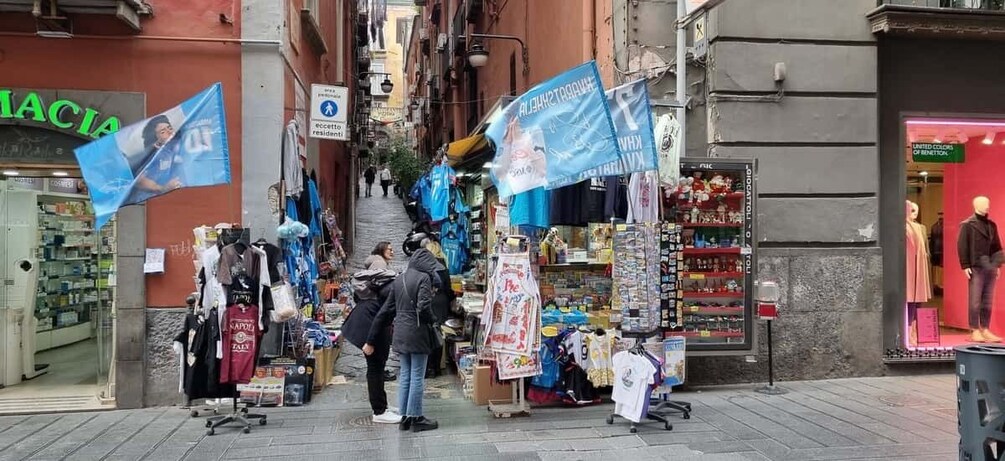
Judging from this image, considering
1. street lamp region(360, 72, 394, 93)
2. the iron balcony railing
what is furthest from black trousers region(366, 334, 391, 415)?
street lamp region(360, 72, 394, 93)

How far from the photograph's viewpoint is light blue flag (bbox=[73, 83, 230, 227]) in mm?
6547

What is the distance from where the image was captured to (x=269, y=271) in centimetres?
679

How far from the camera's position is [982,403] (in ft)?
13.7

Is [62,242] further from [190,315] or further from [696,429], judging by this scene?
[696,429]

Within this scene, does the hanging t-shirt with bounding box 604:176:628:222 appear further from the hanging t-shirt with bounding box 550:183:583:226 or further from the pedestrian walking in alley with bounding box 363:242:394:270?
the pedestrian walking in alley with bounding box 363:242:394:270

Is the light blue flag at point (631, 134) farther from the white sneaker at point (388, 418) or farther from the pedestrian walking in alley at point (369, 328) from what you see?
the white sneaker at point (388, 418)

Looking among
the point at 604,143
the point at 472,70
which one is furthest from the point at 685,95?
the point at 472,70

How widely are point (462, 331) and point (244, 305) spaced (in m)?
3.32

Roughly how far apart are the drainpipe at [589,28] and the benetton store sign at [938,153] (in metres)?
4.57

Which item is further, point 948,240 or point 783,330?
point 948,240

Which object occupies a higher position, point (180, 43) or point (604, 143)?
point (180, 43)

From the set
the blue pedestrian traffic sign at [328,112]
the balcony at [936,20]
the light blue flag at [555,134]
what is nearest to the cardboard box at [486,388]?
the light blue flag at [555,134]

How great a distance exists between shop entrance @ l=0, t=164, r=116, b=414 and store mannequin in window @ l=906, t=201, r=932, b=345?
32.5ft

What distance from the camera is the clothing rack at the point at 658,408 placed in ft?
21.2
